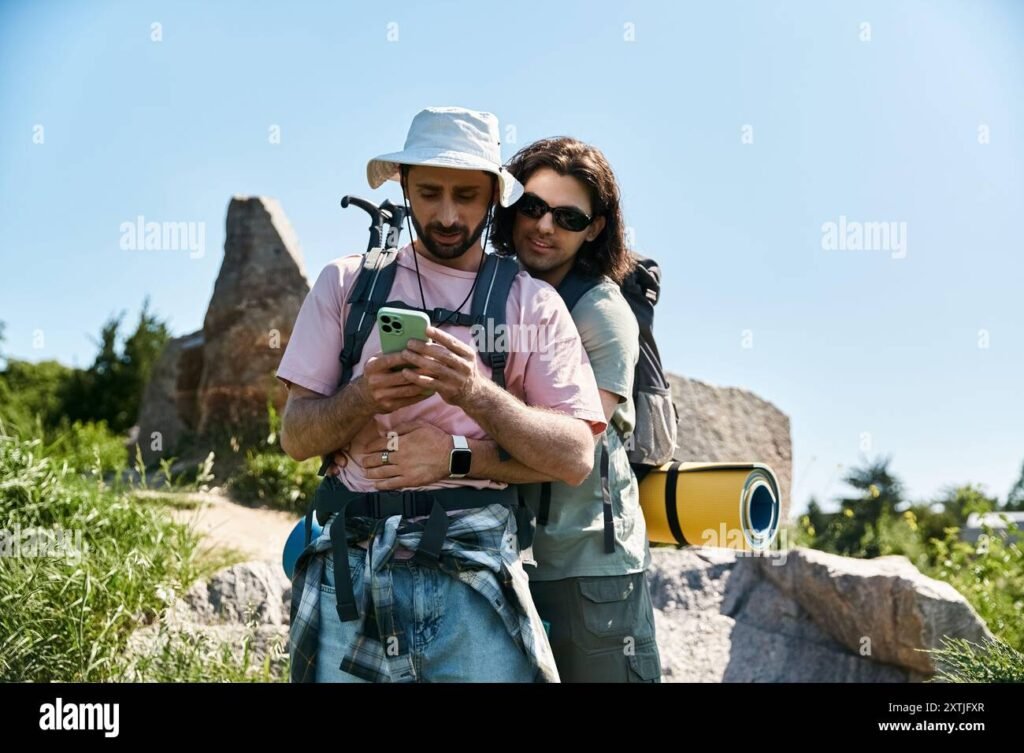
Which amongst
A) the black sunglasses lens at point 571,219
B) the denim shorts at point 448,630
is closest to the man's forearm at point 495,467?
the denim shorts at point 448,630

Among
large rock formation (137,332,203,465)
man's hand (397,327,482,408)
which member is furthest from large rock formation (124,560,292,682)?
large rock formation (137,332,203,465)

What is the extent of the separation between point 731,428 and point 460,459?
21.9 feet

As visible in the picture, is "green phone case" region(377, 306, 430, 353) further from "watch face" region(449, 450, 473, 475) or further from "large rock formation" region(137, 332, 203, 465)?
"large rock formation" region(137, 332, 203, 465)

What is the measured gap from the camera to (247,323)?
35.1ft

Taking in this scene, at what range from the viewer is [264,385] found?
416 inches

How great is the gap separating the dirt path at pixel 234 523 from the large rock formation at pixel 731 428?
3.38m

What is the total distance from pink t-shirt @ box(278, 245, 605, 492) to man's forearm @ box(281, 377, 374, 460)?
0.09 metres

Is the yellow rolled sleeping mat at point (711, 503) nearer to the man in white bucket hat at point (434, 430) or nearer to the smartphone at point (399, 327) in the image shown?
the man in white bucket hat at point (434, 430)

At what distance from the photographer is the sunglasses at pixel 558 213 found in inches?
136

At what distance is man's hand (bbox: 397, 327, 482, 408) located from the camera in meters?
2.65
